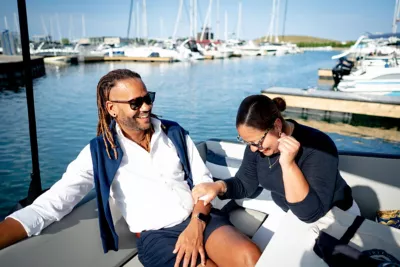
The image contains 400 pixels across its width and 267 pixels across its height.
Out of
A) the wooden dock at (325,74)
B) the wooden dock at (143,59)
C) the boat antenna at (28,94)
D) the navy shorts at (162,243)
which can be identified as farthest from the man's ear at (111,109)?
the wooden dock at (143,59)

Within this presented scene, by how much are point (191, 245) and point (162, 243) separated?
0.20m

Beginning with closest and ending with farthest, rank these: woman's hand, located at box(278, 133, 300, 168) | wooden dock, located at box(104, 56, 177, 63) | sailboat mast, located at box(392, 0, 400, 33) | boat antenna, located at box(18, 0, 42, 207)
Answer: woman's hand, located at box(278, 133, 300, 168), boat antenna, located at box(18, 0, 42, 207), sailboat mast, located at box(392, 0, 400, 33), wooden dock, located at box(104, 56, 177, 63)

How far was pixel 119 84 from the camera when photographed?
1960 mm

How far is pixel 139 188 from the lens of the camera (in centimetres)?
194

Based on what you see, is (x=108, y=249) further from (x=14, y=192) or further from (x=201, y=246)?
(x=14, y=192)

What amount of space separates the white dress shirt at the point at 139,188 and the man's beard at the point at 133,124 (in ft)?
0.20

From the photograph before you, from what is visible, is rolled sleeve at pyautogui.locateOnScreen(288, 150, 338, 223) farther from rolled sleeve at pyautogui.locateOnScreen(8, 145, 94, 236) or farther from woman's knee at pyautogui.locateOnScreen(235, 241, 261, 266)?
rolled sleeve at pyautogui.locateOnScreen(8, 145, 94, 236)

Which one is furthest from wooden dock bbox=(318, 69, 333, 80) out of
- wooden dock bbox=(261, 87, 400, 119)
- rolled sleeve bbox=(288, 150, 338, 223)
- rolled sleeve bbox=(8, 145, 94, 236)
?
rolled sleeve bbox=(8, 145, 94, 236)

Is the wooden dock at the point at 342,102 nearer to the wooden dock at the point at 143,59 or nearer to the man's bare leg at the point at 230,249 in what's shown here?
the man's bare leg at the point at 230,249

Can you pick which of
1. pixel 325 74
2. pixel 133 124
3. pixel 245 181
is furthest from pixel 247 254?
pixel 325 74

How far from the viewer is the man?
1742mm

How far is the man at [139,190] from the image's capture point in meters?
1.74

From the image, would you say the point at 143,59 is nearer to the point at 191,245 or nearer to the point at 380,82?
the point at 380,82

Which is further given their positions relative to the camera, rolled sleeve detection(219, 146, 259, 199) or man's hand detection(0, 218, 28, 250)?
rolled sleeve detection(219, 146, 259, 199)
